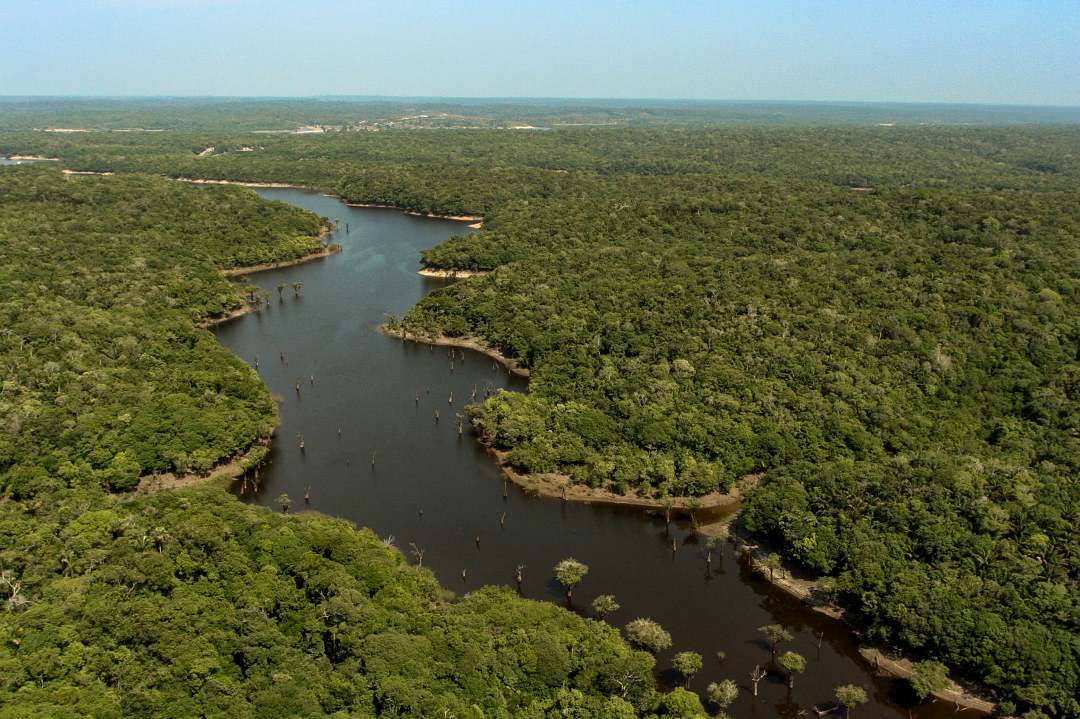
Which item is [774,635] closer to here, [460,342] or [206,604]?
[206,604]

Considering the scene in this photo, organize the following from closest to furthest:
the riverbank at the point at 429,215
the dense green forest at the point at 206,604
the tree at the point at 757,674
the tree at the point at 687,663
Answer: the dense green forest at the point at 206,604 → the tree at the point at 687,663 → the tree at the point at 757,674 → the riverbank at the point at 429,215

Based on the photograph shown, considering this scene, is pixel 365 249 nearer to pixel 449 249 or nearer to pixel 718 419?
pixel 449 249

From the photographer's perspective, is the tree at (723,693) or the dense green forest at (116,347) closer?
the tree at (723,693)

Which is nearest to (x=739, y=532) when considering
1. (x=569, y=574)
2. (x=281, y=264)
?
(x=569, y=574)

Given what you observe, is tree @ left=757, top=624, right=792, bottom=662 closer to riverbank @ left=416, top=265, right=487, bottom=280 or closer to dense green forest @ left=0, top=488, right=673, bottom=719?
dense green forest @ left=0, top=488, right=673, bottom=719

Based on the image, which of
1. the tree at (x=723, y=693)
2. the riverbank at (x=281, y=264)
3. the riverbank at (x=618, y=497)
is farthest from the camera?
the riverbank at (x=281, y=264)

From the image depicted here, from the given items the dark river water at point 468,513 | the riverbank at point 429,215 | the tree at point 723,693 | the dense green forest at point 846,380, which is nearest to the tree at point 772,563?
the dark river water at point 468,513

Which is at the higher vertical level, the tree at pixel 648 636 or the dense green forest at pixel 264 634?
the dense green forest at pixel 264 634

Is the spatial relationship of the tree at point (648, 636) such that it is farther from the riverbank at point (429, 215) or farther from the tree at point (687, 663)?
the riverbank at point (429, 215)
